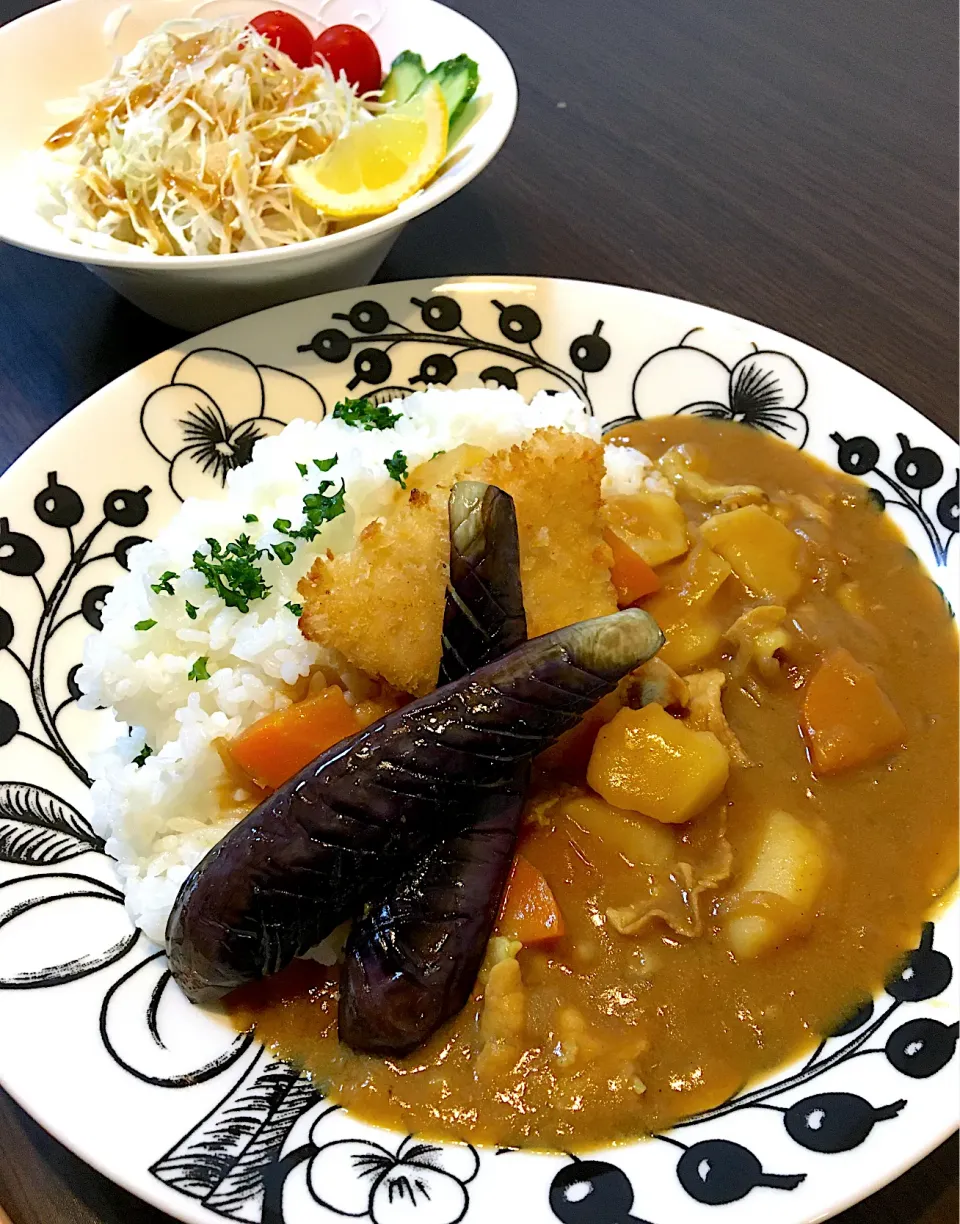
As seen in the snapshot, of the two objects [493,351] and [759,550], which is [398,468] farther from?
[759,550]

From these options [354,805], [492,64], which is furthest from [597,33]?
[354,805]

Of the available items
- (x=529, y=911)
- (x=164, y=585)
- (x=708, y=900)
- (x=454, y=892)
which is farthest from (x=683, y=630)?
(x=164, y=585)

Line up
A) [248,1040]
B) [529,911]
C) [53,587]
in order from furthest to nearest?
[53,587], [529,911], [248,1040]

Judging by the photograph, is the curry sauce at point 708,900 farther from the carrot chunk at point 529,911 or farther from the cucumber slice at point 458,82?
the cucumber slice at point 458,82

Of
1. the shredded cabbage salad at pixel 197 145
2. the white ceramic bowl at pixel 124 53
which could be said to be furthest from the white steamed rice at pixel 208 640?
the shredded cabbage salad at pixel 197 145

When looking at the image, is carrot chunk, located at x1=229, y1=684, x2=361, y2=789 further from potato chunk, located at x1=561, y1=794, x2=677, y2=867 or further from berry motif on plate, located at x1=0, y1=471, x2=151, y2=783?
potato chunk, located at x1=561, y1=794, x2=677, y2=867

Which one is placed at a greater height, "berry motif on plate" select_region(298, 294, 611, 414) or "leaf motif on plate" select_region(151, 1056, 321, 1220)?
"berry motif on plate" select_region(298, 294, 611, 414)

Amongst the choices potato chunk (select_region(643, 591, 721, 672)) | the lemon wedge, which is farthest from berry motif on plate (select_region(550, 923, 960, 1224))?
the lemon wedge
